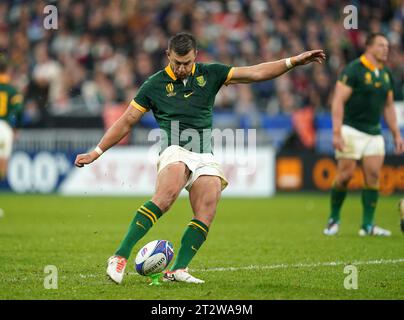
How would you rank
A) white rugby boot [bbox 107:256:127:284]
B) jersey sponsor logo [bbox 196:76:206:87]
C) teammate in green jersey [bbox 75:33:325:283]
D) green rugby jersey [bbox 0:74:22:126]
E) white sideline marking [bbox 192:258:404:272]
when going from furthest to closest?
1. green rugby jersey [bbox 0:74:22:126]
2. white sideline marking [bbox 192:258:404:272]
3. jersey sponsor logo [bbox 196:76:206:87]
4. teammate in green jersey [bbox 75:33:325:283]
5. white rugby boot [bbox 107:256:127:284]

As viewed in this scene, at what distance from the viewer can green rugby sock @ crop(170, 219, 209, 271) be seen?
7.46 metres

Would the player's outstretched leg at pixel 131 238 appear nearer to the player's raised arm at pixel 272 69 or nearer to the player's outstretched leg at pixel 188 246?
the player's outstretched leg at pixel 188 246

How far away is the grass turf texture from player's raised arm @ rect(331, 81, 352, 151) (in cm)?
126

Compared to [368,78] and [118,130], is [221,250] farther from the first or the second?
[368,78]

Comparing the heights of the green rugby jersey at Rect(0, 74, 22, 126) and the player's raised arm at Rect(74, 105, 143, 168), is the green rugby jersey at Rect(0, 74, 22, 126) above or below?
above

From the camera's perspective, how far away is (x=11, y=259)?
354 inches

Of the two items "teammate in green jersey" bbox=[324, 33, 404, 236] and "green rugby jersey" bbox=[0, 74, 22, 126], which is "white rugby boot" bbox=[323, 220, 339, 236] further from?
"green rugby jersey" bbox=[0, 74, 22, 126]

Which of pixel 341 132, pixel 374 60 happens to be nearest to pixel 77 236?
pixel 341 132

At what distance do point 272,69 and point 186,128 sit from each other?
90 cm

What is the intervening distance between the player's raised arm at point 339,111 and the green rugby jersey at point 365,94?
116 millimetres

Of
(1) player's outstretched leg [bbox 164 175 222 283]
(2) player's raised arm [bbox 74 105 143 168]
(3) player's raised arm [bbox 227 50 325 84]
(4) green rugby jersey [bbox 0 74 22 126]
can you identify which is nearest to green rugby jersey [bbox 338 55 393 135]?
(3) player's raised arm [bbox 227 50 325 84]

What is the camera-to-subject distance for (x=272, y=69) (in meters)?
7.55
